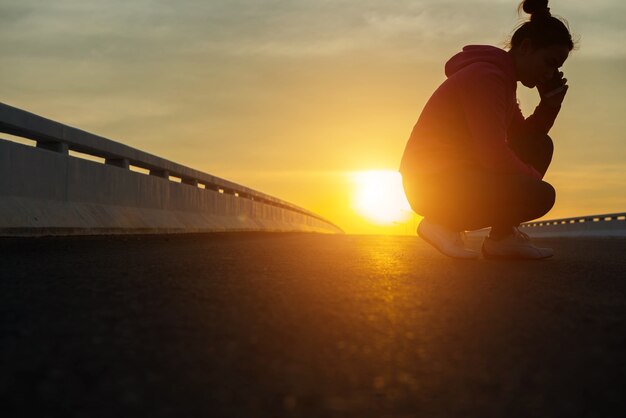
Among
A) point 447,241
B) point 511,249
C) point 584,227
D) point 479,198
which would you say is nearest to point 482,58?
point 479,198

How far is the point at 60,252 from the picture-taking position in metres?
7.03

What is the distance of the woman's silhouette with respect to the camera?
6955mm

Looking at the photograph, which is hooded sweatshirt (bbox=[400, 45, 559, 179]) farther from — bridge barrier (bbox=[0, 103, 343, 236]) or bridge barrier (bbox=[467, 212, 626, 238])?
bridge barrier (bbox=[467, 212, 626, 238])

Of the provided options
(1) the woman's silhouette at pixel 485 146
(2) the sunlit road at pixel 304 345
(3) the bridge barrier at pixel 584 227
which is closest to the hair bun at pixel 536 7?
(1) the woman's silhouette at pixel 485 146

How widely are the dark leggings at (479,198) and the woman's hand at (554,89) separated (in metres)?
0.80

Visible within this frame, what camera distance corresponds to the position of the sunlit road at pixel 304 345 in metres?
2.30

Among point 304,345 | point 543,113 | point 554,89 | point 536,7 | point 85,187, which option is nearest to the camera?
point 304,345

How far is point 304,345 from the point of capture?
3.04 m

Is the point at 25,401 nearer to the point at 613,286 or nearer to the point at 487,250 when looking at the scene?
the point at 613,286

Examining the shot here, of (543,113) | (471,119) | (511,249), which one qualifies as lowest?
(511,249)

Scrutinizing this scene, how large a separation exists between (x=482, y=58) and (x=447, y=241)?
5.39 ft

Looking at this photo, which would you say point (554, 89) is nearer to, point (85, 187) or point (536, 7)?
point (536, 7)

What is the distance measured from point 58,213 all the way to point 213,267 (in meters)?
4.58

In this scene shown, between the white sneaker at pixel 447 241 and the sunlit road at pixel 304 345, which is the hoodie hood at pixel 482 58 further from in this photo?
the sunlit road at pixel 304 345
